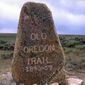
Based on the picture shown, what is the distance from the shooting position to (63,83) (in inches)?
486

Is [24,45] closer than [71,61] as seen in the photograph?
Yes

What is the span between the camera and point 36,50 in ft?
38.8

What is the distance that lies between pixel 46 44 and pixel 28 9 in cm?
97

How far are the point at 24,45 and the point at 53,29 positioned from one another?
0.88m

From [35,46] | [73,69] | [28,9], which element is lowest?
[73,69]

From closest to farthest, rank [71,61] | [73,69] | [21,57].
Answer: [21,57] < [73,69] < [71,61]

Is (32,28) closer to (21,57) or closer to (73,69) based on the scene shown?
(21,57)

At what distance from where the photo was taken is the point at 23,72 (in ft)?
38.4

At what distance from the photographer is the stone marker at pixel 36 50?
1170 centimetres

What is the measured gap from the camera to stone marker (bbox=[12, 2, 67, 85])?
1170 cm

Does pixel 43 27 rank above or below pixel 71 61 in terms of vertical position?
above

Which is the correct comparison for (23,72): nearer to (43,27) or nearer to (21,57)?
(21,57)

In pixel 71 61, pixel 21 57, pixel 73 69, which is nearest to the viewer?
pixel 21 57

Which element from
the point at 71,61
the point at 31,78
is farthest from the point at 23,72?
the point at 71,61
